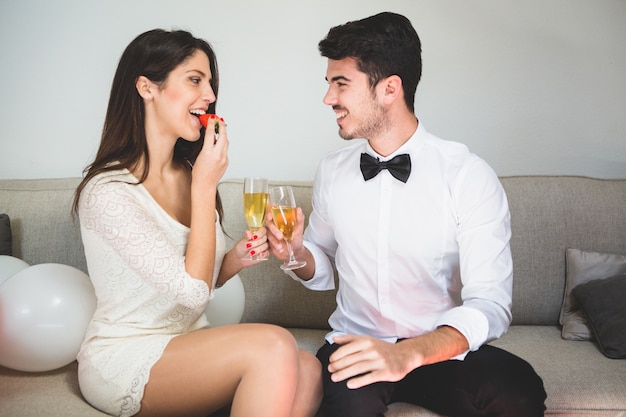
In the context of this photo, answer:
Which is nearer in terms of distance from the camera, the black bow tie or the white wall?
the black bow tie

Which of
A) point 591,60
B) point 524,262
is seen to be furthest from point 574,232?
point 591,60

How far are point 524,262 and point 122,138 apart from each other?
5.41 feet

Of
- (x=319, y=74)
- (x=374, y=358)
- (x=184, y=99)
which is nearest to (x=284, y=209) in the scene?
(x=184, y=99)

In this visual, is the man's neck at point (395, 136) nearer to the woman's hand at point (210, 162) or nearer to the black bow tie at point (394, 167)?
the black bow tie at point (394, 167)

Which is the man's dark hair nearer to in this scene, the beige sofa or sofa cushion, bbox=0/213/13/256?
the beige sofa

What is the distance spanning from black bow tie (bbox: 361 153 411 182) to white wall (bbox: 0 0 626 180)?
1.04 metres

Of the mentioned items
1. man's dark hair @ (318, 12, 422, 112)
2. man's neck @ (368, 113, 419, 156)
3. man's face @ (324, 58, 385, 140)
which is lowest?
man's neck @ (368, 113, 419, 156)

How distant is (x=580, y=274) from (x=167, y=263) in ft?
5.45

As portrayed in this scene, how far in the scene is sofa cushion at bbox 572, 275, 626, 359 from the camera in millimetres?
2289

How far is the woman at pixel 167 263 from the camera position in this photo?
1693mm

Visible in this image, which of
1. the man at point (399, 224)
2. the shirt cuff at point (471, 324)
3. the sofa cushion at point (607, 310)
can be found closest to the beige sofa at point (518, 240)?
the sofa cushion at point (607, 310)

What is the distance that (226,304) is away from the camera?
7.65 ft

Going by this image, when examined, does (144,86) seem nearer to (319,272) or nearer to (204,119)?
(204,119)

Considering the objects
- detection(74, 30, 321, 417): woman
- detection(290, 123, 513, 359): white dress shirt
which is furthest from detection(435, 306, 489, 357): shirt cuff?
detection(74, 30, 321, 417): woman
